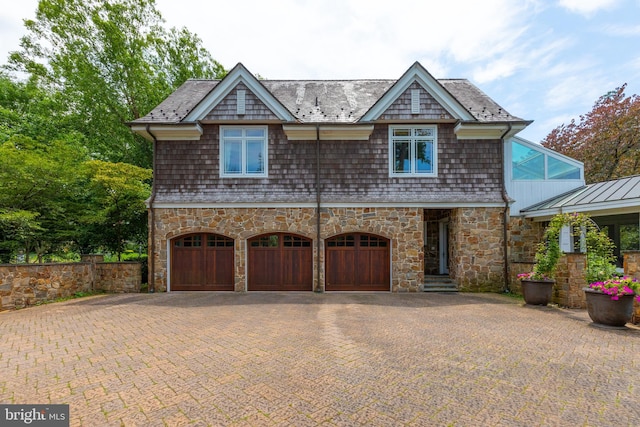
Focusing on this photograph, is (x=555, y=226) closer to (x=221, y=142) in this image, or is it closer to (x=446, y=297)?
(x=446, y=297)

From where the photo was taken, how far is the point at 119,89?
17094mm

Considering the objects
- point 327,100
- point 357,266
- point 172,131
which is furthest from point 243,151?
point 357,266

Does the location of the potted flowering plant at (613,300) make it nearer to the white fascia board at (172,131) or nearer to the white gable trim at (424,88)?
the white gable trim at (424,88)

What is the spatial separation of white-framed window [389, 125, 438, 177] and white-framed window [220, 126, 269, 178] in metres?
4.47

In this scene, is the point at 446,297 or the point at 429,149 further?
the point at 429,149

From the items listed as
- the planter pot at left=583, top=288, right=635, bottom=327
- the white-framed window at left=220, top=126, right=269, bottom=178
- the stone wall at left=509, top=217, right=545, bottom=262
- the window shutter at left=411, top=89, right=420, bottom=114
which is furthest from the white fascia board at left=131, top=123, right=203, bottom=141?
the stone wall at left=509, top=217, right=545, bottom=262

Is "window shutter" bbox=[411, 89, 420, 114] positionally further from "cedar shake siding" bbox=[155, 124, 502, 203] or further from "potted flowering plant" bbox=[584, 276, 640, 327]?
"potted flowering plant" bbox=[584, 276, 640, 327]

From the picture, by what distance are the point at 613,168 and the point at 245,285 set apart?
71.1ft

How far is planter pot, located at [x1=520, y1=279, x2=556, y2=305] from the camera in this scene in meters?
7.96

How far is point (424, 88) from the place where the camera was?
10344 mm

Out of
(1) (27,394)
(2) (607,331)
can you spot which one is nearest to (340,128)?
(2) (607,331)

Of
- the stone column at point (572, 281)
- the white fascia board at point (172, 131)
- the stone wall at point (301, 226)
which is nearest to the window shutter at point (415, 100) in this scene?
the stone wall at point (301, 226)

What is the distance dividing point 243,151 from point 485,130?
27.5ft

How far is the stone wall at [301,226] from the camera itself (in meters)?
10.2
